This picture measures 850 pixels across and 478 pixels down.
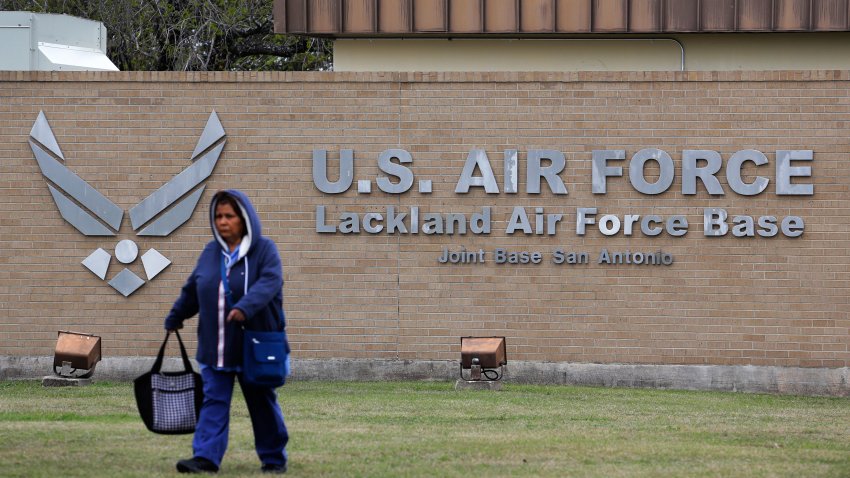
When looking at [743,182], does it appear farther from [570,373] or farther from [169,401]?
[169,401]

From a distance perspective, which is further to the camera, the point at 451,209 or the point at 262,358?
the point at 451,209

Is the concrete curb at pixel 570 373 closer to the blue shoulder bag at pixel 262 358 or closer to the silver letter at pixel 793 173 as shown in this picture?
the silver letter at pixel 793 173

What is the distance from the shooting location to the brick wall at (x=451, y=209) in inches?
612

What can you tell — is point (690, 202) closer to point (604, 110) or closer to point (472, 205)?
point (604, 110)

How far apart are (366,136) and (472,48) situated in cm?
284

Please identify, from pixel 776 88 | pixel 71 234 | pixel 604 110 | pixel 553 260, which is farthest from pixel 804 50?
pixel 71 234

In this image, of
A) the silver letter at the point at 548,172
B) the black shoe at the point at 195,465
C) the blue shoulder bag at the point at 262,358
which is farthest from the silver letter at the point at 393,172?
the black shoe at the point at 195,465

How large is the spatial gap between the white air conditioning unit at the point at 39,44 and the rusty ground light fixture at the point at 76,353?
11.7 feet

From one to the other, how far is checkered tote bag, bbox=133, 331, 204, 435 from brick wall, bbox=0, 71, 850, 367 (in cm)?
713

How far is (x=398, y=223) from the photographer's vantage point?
15.8 m

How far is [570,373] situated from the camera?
15.7 meters

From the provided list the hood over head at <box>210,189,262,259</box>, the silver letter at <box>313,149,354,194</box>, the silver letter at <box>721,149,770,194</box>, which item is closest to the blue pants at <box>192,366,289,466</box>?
the hood over head at <box>210,189,262,259</box>

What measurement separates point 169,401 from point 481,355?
A: 6436mm

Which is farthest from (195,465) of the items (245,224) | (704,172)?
(704,172)
